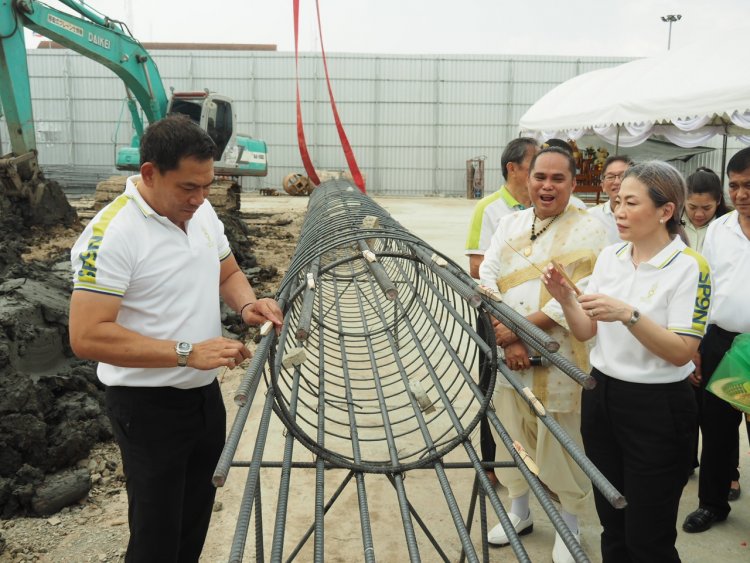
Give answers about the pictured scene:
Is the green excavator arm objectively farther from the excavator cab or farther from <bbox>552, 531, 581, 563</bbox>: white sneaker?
<bbox>552, 531, 581, 563</bbox>: white sneaker

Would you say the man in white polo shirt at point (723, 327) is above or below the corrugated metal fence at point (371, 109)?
below

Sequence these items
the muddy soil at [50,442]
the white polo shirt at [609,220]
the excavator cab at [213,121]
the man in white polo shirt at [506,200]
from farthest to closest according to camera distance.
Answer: the excavator cab at [213,121]
the white polo shirt at [609,220]
the man in white polo shirt at [506,200]
the muddy soil at [50,442]

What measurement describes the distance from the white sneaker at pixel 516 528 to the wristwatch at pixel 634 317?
1256 mm

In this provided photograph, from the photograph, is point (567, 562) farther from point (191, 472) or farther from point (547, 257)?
point (191, 472)

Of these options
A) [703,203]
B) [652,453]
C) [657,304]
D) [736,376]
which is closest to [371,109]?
[703,203]

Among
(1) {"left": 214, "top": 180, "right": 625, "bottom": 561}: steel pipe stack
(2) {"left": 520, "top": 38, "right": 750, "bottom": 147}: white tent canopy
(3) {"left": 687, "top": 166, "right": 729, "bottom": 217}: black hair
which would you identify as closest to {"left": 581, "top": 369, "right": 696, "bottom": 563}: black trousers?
(1) {"left": 214, "top": 180, "right": 625, "bottom": 561}: steel pipe stack

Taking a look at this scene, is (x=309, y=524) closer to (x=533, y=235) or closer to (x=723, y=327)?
(x=533, y=235)

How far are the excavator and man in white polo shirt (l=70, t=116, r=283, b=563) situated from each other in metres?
6.86

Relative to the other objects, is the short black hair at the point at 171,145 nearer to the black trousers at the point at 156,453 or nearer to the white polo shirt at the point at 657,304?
the black trousers at the point at 156,453

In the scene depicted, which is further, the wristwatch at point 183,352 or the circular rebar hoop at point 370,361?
the circular rebar hoop at point 370,361

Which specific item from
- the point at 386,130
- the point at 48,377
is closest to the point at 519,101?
the point at 386,130

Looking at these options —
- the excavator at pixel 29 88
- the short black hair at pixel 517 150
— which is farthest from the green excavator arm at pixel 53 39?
the short black hair at pixel 517 150

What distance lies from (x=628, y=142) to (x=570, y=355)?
6.39 meters

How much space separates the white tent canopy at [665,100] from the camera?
236 inches
